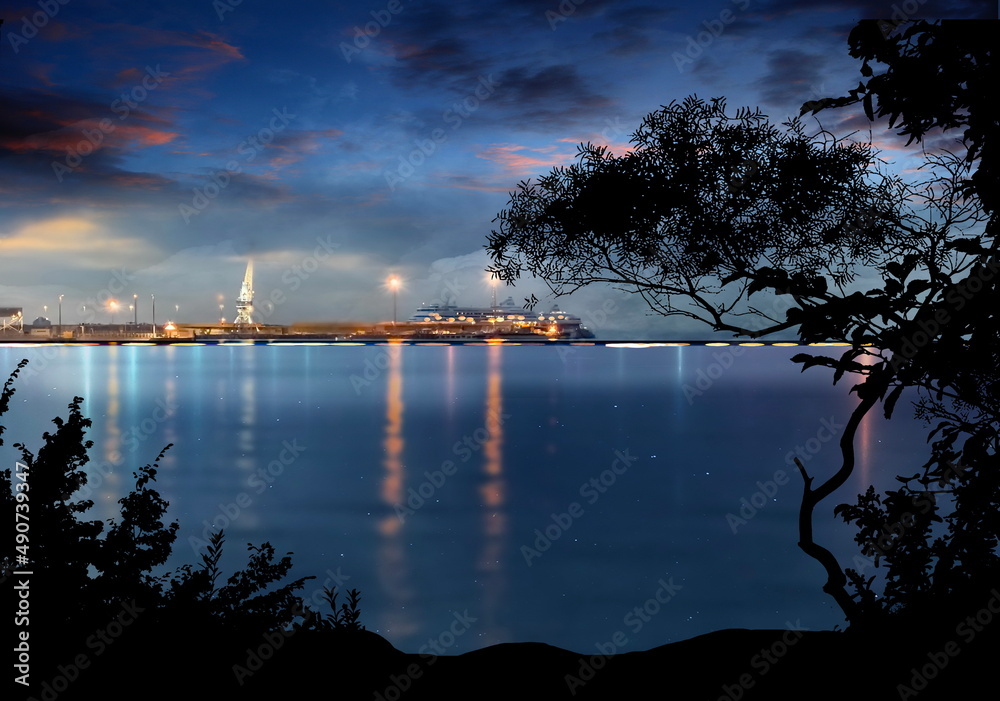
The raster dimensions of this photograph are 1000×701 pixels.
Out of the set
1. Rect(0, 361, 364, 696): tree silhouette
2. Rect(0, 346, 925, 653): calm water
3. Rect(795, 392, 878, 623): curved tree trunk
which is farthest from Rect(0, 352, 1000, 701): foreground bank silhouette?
Rect(0, 346, 925, 653): calm water

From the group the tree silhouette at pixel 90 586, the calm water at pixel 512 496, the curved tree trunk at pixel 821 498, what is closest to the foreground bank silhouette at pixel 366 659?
the tree silhouette at pixel 90 586

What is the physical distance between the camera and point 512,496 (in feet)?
68.1

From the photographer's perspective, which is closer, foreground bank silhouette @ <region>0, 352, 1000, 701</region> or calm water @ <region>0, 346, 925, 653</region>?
foreground bank silhouette @ <region>0, 352, 1000, 701</region>

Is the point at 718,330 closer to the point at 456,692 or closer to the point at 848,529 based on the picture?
the point at 456,692

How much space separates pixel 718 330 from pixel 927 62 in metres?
1.85

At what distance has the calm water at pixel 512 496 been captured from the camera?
12.4 metres

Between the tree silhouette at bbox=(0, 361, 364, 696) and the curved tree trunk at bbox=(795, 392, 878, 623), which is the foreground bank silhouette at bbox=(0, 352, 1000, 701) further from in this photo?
the curved tree trunk at bbox=(795, 392, 878, 623)

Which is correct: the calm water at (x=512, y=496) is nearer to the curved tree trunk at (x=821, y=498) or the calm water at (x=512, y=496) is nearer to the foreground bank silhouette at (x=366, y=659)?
the curved tree trunk at (x=821, y=498)

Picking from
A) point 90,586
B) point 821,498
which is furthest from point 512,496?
point 90,586

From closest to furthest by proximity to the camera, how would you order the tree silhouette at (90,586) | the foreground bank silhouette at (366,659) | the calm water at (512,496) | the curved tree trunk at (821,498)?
the foreground bank silhouette at (366,659) → the tree silhouette at (90,586) → the curved tree trunk at (821,498) → the calm water at (512,496)

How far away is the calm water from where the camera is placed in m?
12.4

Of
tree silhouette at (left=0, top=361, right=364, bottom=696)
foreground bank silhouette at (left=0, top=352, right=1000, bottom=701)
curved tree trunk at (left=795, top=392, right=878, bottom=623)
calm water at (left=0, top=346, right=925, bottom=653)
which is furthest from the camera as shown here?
calm water at (left=0, top=346, right=925, bottom=653)

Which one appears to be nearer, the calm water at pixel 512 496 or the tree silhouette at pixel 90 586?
the tree silhouette at pixel 90 586

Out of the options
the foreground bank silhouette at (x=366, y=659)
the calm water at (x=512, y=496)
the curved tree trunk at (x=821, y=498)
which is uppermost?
the curved tree trunk at (x=821, y=498)
